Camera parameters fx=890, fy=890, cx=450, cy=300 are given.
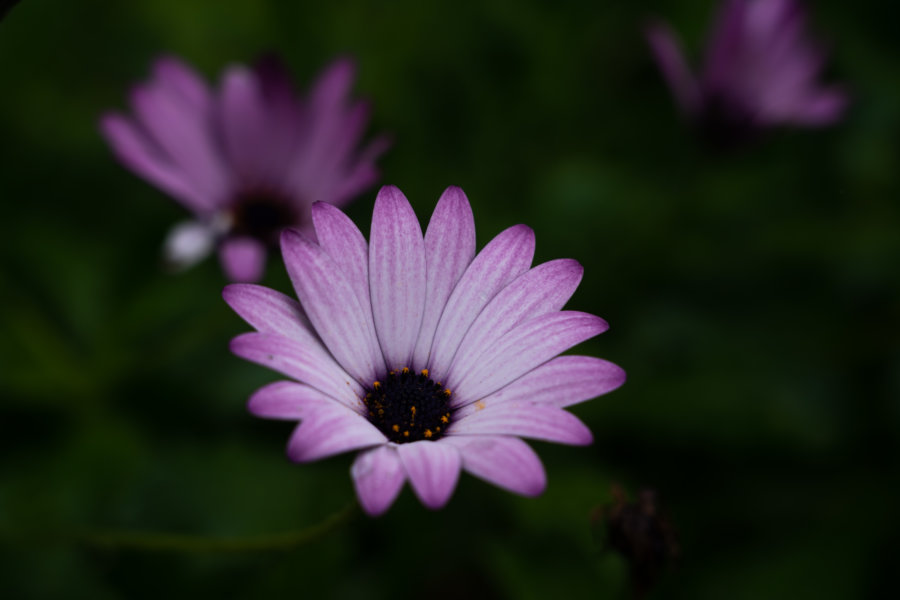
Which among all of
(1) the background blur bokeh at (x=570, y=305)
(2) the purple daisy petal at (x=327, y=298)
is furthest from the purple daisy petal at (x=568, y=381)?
(1) the background blur bokeh at (x=570, y=305)

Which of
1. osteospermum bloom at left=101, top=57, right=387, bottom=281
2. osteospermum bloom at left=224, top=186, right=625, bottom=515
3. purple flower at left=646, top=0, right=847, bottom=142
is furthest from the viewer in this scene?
purple flower at left=646, top=0, right=847, bottom=142

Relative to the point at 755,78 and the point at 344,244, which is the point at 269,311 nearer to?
the point at 344,244

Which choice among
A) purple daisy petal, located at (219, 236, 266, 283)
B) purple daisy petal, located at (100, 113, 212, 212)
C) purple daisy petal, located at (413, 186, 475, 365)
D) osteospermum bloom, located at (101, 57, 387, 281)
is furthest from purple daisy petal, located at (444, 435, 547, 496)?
purple daisy petal, located at (100, 113, 212, 212)

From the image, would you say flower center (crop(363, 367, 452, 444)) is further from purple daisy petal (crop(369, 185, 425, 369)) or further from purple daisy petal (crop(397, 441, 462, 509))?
purple daisy petal (crop(397, 441, 462, 509))

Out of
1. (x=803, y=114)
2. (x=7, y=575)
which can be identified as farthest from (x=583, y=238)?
(x=7, y=575)

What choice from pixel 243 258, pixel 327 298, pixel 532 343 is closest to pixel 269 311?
pixel 327 298

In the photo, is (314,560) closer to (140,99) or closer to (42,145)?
(140,99)
